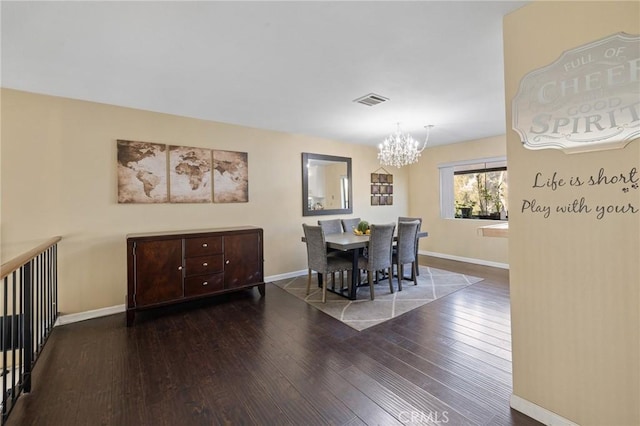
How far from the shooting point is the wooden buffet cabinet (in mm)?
2945

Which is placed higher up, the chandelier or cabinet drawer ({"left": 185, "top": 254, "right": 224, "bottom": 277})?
the chandelier

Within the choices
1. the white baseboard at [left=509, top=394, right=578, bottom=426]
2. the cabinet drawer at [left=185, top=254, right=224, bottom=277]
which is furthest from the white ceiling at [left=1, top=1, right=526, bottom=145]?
the white baseboard at [left=509, top=394, right=578, bottom=426]

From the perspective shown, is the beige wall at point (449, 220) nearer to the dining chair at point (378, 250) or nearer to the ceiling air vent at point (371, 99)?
the dining chair at point (378, 250)

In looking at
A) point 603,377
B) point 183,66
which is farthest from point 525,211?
point 183,66

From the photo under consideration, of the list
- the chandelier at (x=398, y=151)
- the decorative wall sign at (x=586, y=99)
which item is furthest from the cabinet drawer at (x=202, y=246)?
the decorative wall sign at (x=586, y=99)

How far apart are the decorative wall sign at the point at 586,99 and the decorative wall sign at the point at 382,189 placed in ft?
14.6

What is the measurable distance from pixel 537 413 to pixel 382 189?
16.2 ft

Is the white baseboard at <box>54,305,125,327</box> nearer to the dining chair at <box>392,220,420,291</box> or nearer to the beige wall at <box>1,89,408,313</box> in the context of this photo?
the beige wall at <box>1,89,408,313</box>

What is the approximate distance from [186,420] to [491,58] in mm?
3403

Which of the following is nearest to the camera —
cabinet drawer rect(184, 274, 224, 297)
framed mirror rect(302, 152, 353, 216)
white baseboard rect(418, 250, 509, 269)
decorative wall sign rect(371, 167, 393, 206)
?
cabinet drawer rect(184, 274, 224, 297)

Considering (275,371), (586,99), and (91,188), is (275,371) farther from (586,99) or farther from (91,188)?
(91,188)

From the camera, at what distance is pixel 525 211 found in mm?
1613

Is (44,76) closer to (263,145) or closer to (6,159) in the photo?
(6,159)

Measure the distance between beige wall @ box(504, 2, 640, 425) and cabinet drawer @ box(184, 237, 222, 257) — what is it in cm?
300
